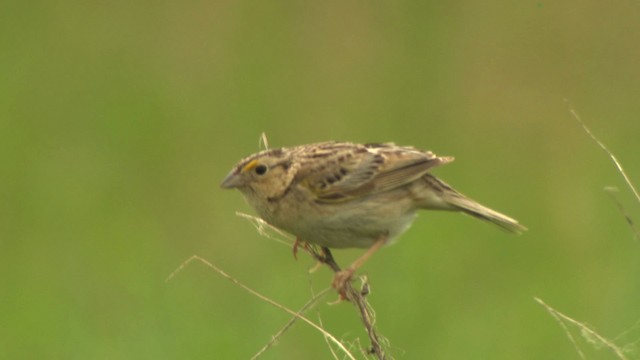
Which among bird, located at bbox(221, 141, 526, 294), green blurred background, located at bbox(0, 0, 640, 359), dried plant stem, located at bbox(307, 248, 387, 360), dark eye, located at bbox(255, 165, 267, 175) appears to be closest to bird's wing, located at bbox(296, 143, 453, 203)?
bird, located at bbox(221, 141, 526, 294)

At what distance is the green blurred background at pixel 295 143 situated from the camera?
27.1ft

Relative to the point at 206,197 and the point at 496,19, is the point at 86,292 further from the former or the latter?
the point at 496,19

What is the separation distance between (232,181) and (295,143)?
3.51 meters

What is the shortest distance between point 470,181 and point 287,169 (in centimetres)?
360

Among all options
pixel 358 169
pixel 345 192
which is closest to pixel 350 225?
pixel 345 192

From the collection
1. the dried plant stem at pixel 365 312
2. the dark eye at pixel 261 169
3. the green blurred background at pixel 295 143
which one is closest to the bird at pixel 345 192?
the dark eye at pixel 261 169

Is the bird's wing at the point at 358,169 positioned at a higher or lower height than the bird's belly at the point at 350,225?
higher

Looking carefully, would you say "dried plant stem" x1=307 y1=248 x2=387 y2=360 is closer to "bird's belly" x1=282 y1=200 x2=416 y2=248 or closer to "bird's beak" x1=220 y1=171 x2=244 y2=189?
"bird's belly" x1=282 y1=200 x2=416 y2=248

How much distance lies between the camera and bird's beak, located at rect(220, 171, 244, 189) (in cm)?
574

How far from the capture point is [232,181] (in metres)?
5.76

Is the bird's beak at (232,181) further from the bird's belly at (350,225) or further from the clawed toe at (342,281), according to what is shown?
the clawed toe at (342,281)

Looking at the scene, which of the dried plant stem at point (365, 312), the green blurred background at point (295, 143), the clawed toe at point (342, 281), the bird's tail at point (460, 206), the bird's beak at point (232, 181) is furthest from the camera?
the green blurred background at point (295, 143)

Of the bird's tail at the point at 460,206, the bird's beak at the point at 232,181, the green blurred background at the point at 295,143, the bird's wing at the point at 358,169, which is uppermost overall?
the bird's beak at the point at 232,181

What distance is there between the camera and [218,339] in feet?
26.5
